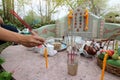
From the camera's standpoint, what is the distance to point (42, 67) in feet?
3.90

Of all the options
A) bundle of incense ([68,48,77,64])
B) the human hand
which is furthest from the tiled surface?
the human hand

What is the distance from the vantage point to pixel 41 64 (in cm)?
124

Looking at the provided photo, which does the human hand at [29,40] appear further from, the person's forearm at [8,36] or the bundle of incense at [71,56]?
the bundle of incense at [71,56]

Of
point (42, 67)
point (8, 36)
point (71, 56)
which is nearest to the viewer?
point (8, 36)

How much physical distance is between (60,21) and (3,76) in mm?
1899

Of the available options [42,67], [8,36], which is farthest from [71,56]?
[8,36]

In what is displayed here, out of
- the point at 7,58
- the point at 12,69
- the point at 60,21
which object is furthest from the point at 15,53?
the point at 60,21

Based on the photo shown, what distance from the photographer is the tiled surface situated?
1.04 meters

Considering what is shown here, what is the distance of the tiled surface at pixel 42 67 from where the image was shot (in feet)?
3.43

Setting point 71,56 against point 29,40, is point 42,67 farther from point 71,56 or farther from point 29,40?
point 29,40

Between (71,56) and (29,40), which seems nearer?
(29,40)

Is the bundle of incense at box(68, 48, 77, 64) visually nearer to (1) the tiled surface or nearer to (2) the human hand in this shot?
(1) the tiled surface

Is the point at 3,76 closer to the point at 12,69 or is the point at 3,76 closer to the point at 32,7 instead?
the point at 12,69

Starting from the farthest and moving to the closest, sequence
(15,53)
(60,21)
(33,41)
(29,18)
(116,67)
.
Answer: (29,18)
(60,21)
(15,53)
(116,67)
(33,41)
